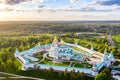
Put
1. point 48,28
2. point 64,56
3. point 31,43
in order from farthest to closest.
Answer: point 48,28 < point 31,43 < point 64,56

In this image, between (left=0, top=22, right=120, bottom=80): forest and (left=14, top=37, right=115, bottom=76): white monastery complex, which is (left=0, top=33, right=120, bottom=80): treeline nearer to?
(left=0, top=22, right=120, bottom=80): forest

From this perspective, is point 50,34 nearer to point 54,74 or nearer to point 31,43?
point 31,43


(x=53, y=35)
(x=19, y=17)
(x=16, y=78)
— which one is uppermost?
(x=19, y=17)

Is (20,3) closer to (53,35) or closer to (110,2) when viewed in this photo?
(53,35)

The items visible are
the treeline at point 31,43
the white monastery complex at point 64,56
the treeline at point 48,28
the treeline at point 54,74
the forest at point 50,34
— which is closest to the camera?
the treeline at point 54,74

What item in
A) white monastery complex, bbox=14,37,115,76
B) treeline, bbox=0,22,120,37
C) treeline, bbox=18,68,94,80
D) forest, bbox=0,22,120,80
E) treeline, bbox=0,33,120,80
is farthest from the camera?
treeline, bbox=0,22,120,37

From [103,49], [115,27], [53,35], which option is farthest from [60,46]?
[115,27]

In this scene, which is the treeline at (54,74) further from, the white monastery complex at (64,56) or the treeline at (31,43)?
the treeline at (31,43)

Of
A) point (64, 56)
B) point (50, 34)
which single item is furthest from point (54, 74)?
point (50, 34)

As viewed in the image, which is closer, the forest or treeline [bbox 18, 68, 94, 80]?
treeline [bbox 18, 68, 94, 80]

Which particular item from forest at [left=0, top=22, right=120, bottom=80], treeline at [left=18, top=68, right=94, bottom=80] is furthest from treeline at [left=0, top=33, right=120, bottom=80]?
treeline at [left=18, top=68, right=94, bottom=80]

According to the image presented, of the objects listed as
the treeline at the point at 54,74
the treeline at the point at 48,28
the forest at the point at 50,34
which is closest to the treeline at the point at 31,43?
the forest at the point at 50,34
